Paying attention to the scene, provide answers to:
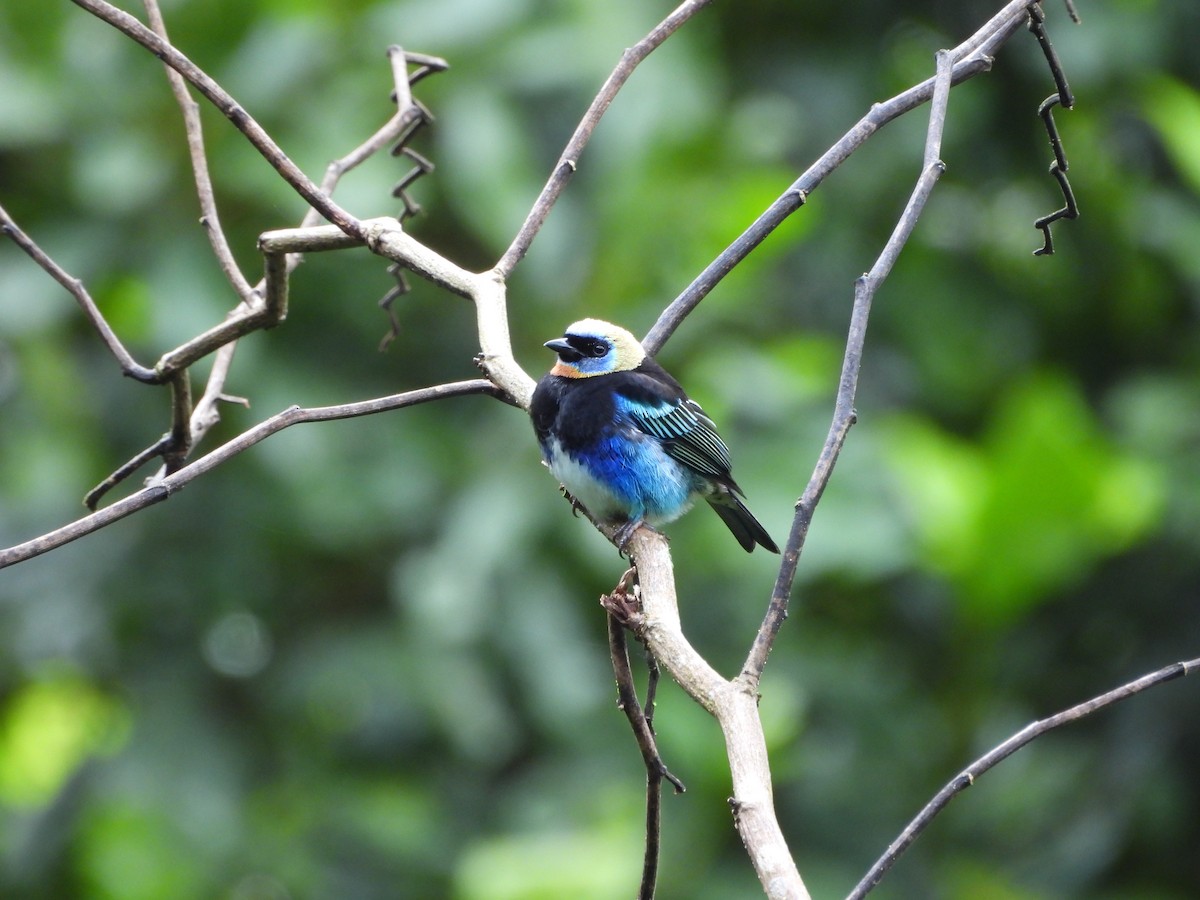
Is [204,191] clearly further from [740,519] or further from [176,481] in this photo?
[740,519]

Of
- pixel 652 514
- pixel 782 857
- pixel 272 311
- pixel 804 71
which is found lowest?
pixel 782 857

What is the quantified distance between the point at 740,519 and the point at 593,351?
73 centimetres

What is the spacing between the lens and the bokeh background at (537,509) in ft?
19.5

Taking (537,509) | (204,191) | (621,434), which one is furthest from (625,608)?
(537,509)

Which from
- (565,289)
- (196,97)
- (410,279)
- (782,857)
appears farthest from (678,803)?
(782,857)

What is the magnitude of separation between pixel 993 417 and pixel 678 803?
256 centimetres

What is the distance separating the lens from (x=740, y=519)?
13.6 ft

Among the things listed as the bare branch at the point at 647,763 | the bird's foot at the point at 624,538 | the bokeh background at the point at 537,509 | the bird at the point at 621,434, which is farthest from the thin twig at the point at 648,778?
the bokeh background at the point at 537,509

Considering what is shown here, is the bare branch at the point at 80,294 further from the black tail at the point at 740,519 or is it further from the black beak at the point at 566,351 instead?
the black tail at the point at 740,519

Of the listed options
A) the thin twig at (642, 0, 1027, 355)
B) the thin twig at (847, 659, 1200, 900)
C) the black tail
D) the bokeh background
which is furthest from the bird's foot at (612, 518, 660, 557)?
the bokeh background

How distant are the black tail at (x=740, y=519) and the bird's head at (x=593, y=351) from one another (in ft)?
1.68

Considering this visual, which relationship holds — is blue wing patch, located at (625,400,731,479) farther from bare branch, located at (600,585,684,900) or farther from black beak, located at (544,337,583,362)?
bare branch, located at (600,585,684,900)

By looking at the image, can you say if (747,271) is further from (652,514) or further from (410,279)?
(652,514)

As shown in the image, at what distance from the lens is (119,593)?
Result: 666cm
